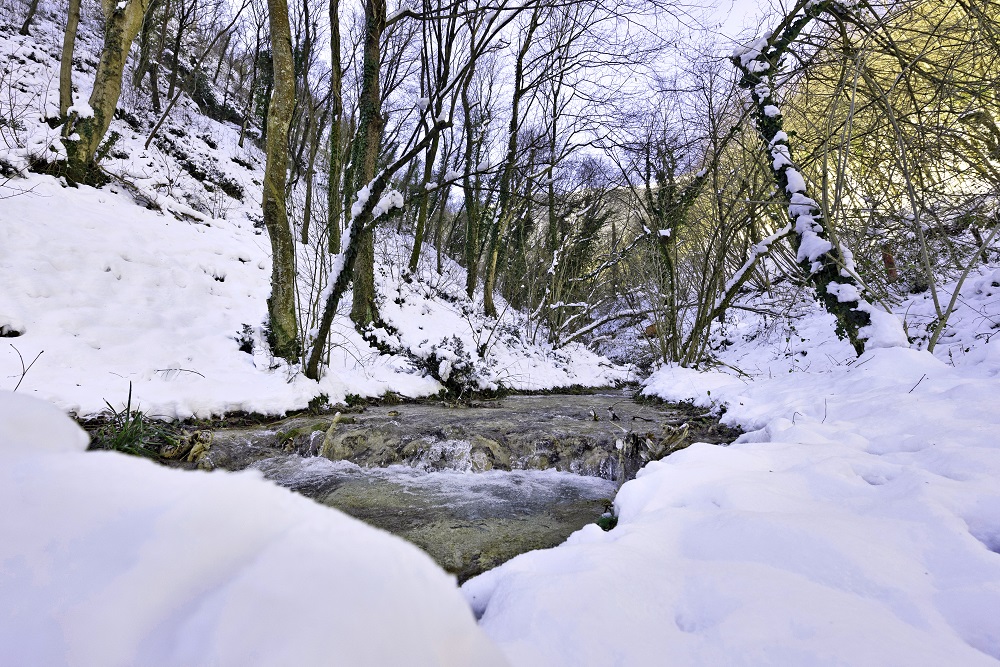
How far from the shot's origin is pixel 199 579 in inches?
18.5

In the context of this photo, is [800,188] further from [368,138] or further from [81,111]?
[81,111]

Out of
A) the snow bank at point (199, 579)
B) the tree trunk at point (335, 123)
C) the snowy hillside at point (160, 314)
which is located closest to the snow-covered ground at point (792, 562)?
the snow bank at point (199, 579)

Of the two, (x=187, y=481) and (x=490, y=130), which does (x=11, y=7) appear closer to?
(x=490, y=130)

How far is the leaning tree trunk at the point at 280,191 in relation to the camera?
442 centimetres

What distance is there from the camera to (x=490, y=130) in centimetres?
1525

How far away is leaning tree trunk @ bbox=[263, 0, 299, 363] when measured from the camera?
442 centimetres

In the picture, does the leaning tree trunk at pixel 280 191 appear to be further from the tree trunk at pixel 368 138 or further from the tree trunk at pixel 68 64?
the tree trunk at pixel 68 64

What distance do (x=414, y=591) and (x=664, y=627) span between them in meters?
0.73

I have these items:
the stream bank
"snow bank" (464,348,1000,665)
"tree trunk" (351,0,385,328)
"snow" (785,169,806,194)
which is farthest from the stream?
"snow" (785,169,806,194)

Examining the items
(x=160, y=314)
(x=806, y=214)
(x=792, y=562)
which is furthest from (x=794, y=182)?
(x=160, y=314)

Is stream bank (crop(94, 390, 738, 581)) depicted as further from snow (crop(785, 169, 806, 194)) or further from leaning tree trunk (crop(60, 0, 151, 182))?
Result: leaning tree trunk (crop(60, 0, 151, 182))

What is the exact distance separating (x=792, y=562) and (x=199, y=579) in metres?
1.31

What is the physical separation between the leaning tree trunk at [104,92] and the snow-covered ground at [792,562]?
8220mm

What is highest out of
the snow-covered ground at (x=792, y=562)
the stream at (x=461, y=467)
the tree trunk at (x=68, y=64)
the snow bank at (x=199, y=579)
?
the tree trunk at (x=68, y=64)
